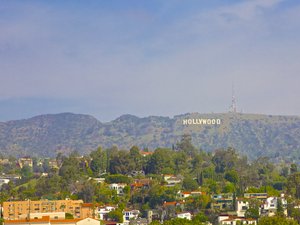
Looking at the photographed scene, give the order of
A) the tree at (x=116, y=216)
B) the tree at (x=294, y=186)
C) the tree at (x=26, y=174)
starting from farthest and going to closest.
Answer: the tree at (x=26, y=174)
the tree at (x=294, y=186)
the tree at (x=116, y=216)

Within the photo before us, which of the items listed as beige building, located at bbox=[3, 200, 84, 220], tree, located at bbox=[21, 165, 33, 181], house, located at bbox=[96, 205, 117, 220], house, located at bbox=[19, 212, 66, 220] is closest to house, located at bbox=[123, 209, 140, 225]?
house, located at bbox=[96, 205, 117, 220]

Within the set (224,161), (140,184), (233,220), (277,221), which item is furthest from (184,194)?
(277,221)

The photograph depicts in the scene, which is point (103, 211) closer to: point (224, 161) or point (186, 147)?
point (224, 161)

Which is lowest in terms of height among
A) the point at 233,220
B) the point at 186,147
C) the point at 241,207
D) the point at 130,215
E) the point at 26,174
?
the point at 233,220

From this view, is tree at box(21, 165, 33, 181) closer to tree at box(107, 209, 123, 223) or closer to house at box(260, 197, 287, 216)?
tree at box(107, 209, 123, 223)

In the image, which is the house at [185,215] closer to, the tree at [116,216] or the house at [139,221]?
the house at [139,221]

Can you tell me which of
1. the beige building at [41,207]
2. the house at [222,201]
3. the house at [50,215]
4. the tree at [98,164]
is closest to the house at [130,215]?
the beige building at [41,207]

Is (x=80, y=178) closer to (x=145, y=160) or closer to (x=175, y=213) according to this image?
(x=145, y=160)

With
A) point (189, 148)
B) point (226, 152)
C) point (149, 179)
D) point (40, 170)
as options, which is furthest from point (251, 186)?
point (40, 170)
